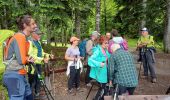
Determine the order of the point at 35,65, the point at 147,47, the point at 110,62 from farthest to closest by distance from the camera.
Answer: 1. the point at 147,47
2. the point at 35,65
3. the point at 110,62

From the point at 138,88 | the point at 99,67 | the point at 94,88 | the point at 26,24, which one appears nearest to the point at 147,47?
the point at 138,88

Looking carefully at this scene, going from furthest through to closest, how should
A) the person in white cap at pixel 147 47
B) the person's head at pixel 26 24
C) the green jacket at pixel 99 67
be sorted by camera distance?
the person in white cap at pixel 147 47 → the green jacket at pixel 99 67 → the person's head at pixel 26 24

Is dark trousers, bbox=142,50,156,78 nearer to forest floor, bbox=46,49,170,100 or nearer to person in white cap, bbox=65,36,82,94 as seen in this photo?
forest floor, bbox=46,49,170,100

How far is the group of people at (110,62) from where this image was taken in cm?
738

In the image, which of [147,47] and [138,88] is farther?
[147,47]

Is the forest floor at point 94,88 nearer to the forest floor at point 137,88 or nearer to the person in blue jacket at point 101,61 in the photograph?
the forest floor at point 137,88

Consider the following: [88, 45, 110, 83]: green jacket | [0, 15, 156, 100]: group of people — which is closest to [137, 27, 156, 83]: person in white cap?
[0, 15, 156, 100]: group of people

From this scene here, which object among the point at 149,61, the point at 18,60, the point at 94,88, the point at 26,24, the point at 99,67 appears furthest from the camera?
the point at 149,61

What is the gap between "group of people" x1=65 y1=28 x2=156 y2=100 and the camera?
7.38m

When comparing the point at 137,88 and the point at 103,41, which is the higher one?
the point at 103,41

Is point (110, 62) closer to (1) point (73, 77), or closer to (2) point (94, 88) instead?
(1) point (73, 77)

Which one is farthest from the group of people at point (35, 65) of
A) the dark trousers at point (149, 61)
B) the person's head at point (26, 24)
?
the dark trousers at point (149, 61)

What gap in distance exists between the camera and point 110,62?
7.58 metres

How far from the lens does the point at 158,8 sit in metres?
20.8
